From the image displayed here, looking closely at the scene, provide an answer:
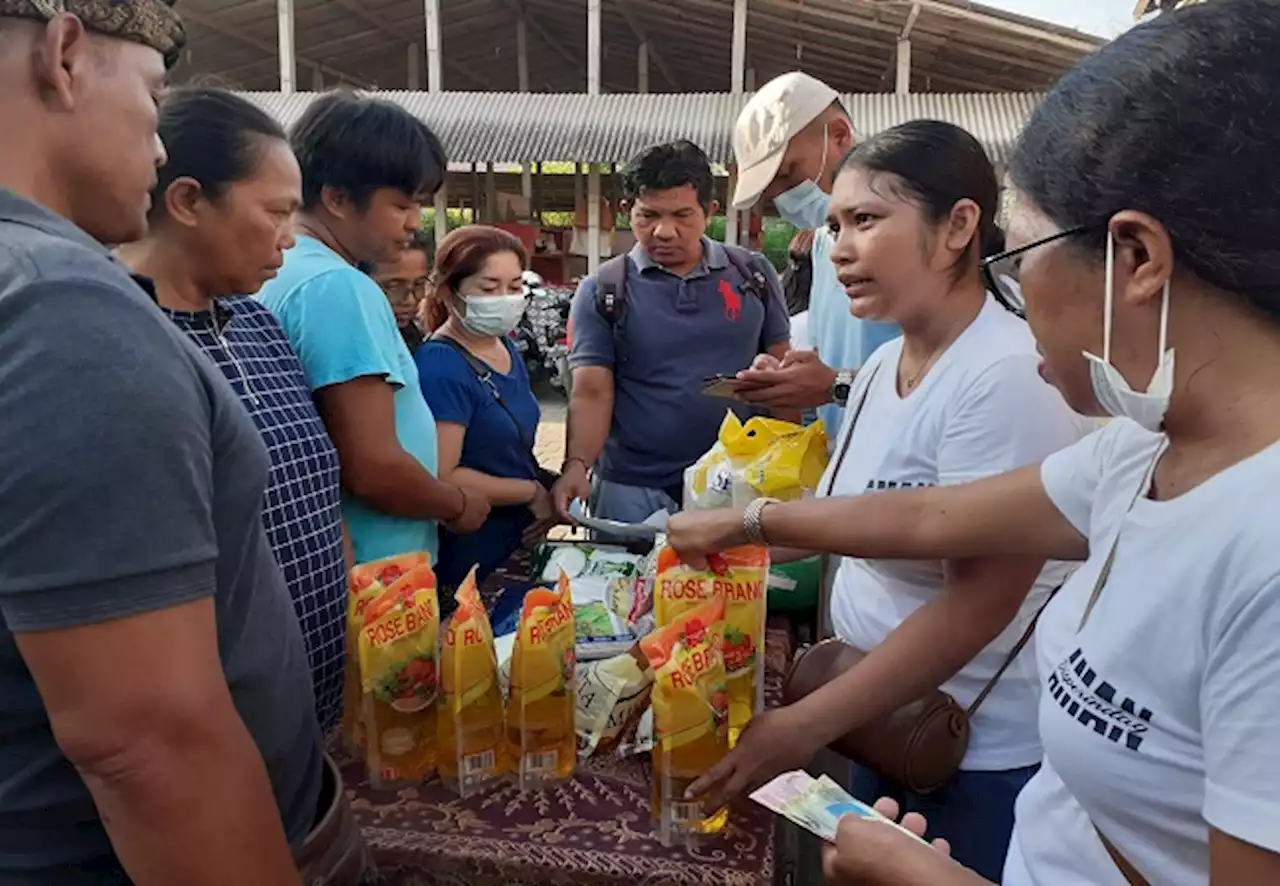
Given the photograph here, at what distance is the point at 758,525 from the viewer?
5.17 ft

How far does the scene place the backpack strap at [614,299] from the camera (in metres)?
3.24

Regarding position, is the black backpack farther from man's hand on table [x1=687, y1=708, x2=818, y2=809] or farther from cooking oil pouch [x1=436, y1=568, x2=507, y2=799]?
man's hand on table [x1=687, y1=708, x2=818, y2=809]

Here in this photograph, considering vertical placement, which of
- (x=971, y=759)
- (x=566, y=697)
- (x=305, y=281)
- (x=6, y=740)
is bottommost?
(x=971, y=759)

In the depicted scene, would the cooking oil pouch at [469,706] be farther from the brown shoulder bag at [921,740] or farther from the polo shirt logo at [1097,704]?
the polo shirt logo at [1097,704]

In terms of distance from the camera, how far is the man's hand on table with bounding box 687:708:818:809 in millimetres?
1323

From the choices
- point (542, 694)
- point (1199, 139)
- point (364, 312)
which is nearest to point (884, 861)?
point (542, 694)

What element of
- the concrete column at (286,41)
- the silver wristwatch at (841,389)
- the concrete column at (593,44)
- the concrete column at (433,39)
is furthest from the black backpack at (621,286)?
the concrete column at (286,41)

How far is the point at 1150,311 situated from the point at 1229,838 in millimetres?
450

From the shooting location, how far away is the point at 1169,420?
875 mm

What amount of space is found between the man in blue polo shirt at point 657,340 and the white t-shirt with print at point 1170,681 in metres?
2.29

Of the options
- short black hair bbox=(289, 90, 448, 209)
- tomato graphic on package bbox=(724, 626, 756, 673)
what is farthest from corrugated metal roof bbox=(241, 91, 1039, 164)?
tomato graphic on package bbox=(724, 626, 756, 673)

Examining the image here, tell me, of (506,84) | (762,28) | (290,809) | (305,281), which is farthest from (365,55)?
(290,809)

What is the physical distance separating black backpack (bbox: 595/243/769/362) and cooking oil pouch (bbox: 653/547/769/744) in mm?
1817

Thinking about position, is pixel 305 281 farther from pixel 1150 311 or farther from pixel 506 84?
pixel 506 84
